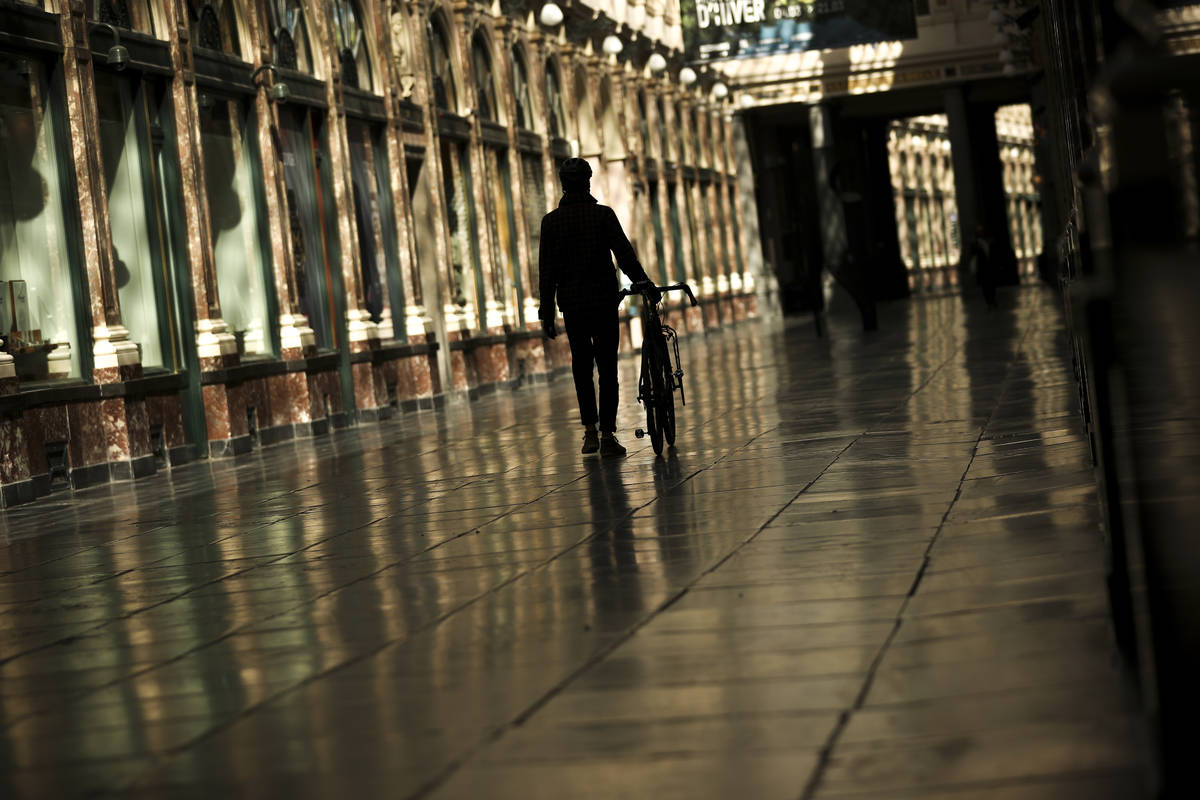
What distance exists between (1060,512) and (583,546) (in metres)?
1.86

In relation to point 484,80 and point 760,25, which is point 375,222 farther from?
point 760,25

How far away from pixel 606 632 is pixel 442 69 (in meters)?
20.3

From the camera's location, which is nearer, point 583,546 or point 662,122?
point 583,546

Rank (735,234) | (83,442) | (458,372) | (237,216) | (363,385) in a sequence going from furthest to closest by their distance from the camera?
(735,234)
(458,372)
(363,385)
(237,216)
(83,442)

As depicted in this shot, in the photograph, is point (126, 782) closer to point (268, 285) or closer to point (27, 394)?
point (27, 394)

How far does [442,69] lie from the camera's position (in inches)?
987

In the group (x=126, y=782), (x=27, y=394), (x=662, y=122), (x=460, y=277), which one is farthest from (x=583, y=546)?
(x=662, y=122)

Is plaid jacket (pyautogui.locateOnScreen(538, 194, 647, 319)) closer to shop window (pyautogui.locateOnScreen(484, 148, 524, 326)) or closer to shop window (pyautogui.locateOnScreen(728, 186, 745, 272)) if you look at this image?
shop window (pyautogui.locateOnScreen(484, 148, 524, 326))

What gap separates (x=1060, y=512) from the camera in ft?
23.1

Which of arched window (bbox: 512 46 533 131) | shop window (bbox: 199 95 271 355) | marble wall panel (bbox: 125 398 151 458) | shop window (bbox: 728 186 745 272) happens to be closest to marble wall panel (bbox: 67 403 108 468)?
marble wall panel (bbox: 125 398 151 458)

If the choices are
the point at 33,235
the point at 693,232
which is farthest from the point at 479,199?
the point at 693,232

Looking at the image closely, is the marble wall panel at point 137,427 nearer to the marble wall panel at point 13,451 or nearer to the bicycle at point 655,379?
the marble wall panel at point 13,451

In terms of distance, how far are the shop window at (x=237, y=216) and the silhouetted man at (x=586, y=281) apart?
638 centimetres

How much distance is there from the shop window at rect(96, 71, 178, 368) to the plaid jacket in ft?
16.6
